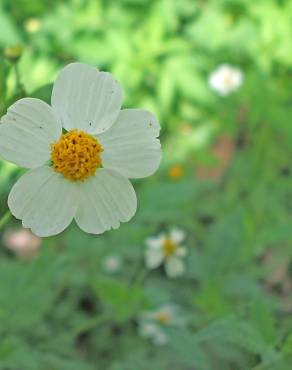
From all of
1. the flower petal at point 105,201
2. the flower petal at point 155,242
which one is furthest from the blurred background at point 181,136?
the flower petal at point 105,201

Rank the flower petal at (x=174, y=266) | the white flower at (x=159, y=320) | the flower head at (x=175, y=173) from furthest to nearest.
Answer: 1. the flower head at (x=175, y=173)
2. the flower petal at (x=174, y=266)
3. the white flower at (x=159, y=320)

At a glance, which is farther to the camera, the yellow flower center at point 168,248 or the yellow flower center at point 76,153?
the yellow flower center at point 168,248

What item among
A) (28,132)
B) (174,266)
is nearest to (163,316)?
(174,266)

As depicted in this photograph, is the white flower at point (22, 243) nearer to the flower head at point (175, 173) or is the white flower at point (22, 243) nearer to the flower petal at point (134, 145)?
the flower head at point (175, 173)

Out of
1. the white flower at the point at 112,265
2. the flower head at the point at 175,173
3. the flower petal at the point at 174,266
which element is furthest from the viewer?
the flower head at the point at 175,173

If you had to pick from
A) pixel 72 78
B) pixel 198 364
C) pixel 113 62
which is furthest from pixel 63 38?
pixel 72 78

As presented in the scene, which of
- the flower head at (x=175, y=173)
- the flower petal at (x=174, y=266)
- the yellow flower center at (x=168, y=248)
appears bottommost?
the flower petal at (x=174, y=266)

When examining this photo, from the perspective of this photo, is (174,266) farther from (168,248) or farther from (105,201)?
(105,201)

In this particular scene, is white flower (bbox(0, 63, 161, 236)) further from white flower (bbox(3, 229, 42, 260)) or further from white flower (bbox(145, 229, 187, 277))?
white flower (bbox(3, 229, 42, 260))
